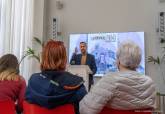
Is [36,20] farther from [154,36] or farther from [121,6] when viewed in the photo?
[154,36]

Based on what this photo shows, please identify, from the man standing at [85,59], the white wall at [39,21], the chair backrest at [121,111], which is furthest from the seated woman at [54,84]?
the white wall at [39,21]

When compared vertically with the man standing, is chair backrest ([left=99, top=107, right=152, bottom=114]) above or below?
below

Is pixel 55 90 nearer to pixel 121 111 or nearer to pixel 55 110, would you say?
pixel 55 110

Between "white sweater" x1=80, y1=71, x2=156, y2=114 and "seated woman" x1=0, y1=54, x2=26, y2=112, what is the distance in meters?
0.94

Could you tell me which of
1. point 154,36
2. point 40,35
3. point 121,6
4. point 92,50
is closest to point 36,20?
point 40,35

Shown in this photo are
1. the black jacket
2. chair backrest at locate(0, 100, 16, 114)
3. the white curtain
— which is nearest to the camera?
the black jacket

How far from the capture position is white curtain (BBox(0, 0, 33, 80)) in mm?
5801

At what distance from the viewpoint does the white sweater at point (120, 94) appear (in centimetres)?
191

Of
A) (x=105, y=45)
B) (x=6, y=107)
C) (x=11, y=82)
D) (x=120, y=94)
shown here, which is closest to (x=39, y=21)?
(x=105, y=45)

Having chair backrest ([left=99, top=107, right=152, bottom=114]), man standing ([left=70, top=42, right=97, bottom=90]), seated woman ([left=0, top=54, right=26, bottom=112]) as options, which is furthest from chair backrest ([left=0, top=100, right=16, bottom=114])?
man standing ([left=70, top=42, right=97, bottom=90])

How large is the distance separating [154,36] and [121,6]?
108cm

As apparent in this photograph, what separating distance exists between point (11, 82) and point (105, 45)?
13.2ft

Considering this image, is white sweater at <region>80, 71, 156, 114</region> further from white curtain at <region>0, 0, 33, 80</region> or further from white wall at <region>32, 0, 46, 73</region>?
white wall at <region>32, 0, 46, 73</region>

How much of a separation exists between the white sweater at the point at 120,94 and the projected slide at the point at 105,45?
4266mm
